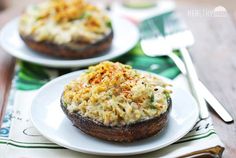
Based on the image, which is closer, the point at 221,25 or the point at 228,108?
the point at 228,108

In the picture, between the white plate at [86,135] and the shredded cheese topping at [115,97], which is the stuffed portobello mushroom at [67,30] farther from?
the shredded cheese topping at [115,97]

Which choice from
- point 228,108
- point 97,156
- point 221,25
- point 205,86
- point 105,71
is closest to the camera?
point 97,156

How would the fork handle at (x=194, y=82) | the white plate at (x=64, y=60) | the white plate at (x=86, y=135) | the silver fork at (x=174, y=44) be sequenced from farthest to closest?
the white plate at (x=64, y=60), the silver fork at (x=174, y=44), the fork handle at (x=194, y=82), the white plate at (x=86, y=135)

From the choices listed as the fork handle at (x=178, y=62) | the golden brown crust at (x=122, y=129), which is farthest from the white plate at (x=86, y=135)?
the fork handle at (x=178, y=62)

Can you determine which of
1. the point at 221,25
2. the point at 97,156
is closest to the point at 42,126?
the point at 97,156

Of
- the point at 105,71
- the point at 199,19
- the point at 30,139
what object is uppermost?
the point at 105,71

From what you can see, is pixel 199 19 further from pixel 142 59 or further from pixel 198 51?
pixel 142 59

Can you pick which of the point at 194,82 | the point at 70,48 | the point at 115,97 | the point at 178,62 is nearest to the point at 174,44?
the point at 178,62
